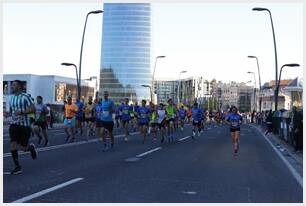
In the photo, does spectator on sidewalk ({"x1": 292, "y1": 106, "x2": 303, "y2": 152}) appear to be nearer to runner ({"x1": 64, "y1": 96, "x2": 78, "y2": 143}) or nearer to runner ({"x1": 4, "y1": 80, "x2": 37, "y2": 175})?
runner ({"x1": 64, "y1": 96, "x2": 78, "y2": 143})

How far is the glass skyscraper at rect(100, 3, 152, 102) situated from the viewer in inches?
6176

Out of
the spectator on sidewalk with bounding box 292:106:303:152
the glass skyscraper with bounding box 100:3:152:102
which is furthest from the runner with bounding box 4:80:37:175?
the glass skyscraper with bounding box 100:3:152:102

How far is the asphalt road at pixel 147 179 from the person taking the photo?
814 centimetres

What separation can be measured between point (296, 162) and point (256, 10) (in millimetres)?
17956

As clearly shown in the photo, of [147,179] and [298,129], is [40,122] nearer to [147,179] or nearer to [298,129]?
[298,129]

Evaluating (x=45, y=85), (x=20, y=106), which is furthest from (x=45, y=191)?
(x=45, y=85)

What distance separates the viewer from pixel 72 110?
19766mm

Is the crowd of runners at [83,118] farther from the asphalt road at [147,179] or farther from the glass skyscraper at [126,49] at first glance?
the glass skyscraper at [126,49]

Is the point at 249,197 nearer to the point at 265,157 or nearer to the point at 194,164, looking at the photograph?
the point at 194,164

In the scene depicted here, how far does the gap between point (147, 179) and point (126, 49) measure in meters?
154

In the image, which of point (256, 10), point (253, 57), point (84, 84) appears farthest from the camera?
point (84, 84)

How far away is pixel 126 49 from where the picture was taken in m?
163

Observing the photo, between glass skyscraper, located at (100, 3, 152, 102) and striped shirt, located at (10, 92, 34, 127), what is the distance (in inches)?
5736

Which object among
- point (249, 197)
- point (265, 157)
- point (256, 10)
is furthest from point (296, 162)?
point (256, 10)
